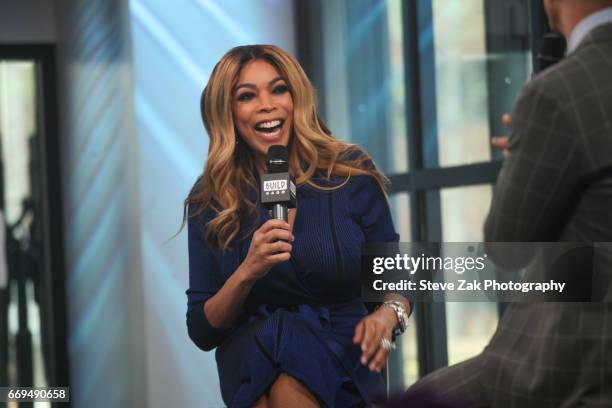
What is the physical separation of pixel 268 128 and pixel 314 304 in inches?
14.6

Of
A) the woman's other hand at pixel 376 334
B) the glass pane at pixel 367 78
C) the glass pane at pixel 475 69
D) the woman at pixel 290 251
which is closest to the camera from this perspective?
the woman's other hand at pixel 376 334

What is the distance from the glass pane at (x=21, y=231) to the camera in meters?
3.98

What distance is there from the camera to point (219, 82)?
2.14 metres

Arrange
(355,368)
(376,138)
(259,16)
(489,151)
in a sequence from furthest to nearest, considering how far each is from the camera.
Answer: (376,138)
(489,151)
(259,16)
(355,368)

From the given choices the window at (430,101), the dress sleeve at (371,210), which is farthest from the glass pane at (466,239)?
the dress sleeve at (371,210)

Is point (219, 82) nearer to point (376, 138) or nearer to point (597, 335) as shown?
point (597, 335)

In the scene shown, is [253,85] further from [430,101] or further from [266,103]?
[430,101]

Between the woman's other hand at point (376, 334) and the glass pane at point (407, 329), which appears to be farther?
the glass pane at point (407, 329)

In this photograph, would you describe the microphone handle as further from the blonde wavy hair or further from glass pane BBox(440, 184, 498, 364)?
glass pane BBox(440, 184, 498, 364)

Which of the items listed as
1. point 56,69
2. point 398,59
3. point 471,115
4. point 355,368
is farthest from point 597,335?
point 56,69

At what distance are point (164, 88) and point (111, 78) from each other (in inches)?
21.5

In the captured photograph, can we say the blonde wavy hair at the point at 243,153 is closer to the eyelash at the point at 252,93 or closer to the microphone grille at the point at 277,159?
the eyelash at the point at 252,93

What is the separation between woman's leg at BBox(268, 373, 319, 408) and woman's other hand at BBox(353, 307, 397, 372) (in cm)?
17

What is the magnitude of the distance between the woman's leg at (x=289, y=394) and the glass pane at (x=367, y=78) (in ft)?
4.42
